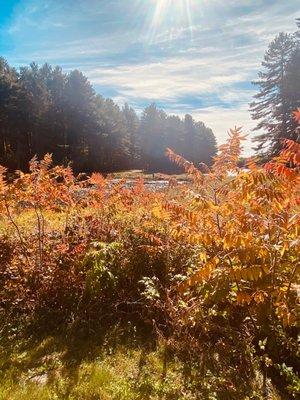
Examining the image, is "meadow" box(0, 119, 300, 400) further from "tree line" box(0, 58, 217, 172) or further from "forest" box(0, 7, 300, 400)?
"tree line" box(0, 58, 217, 172)

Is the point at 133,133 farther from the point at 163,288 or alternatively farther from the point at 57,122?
the point at 163,288

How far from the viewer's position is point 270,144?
115 ft

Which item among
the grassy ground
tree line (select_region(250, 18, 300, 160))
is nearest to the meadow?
the grassy ground

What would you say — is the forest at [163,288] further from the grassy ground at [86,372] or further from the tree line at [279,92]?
the tree line at [279,92]

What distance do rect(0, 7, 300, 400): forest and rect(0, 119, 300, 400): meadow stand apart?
24 mm

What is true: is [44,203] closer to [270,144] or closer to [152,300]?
[152,300]

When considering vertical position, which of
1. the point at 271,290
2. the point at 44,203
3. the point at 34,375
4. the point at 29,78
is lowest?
the point at 34,375

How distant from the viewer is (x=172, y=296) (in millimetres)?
6980

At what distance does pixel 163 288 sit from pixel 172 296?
0.27m

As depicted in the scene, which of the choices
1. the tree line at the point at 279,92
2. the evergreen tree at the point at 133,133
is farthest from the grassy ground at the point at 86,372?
the evergreen tree at the point at 133,133

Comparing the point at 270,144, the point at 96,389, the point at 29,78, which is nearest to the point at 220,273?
the point at 96,389

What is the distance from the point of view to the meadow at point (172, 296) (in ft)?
15.3

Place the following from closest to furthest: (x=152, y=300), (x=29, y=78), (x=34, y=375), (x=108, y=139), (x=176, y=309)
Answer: (x=34, y=375), (x=176, y=309), (x=152, y=300), (x=29, y=78), (x=108, y=139)

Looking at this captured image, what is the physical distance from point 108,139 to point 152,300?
56361 mm
